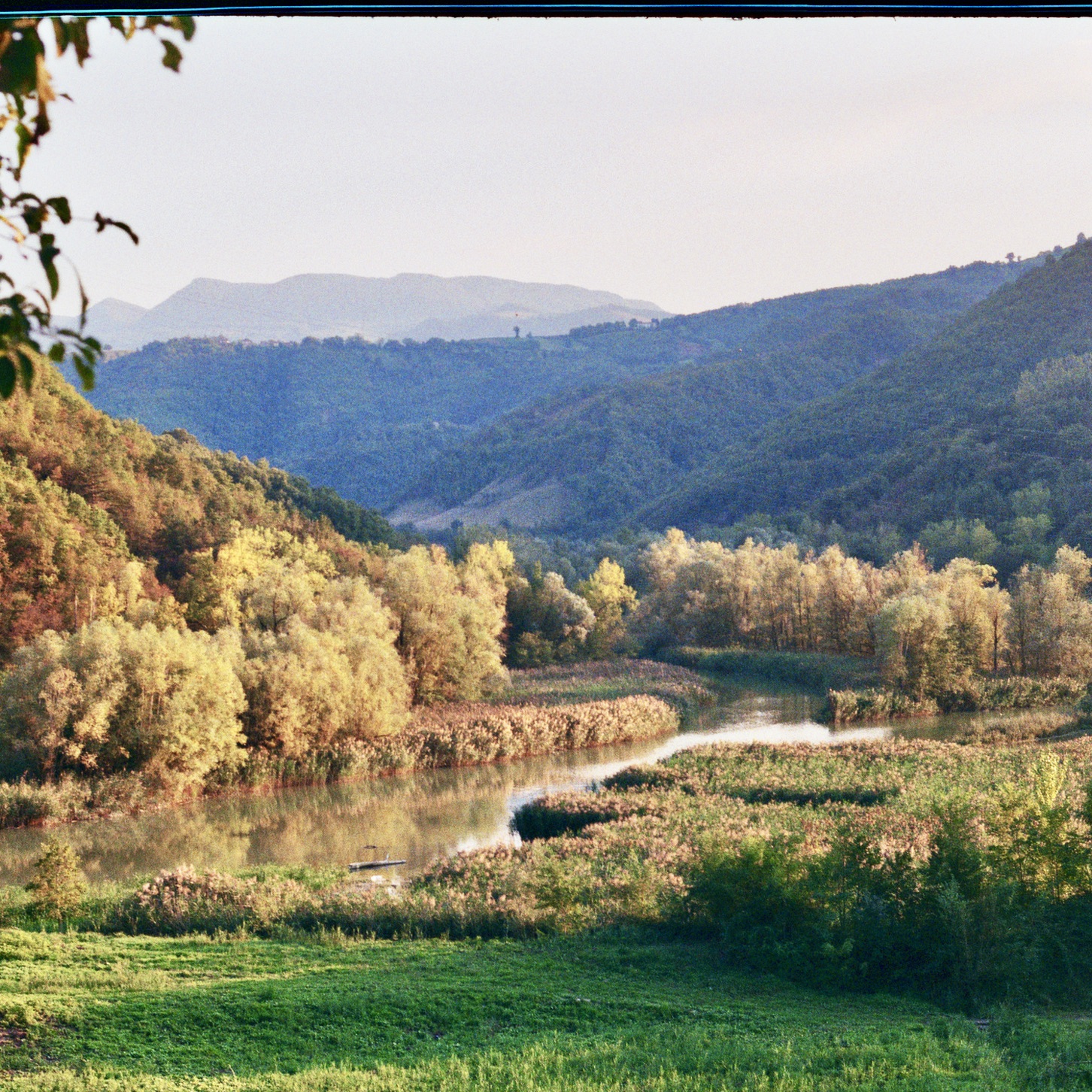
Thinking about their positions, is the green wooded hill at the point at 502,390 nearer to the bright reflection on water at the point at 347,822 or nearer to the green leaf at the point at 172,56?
the bright reflection on water at the point at 347,822

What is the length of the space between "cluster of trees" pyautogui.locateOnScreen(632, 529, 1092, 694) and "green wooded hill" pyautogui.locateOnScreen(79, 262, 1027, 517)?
5292 cm

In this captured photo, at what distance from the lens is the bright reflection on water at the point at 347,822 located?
1912cm

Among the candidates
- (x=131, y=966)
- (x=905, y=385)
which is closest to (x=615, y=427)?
→ (x=905, y=385)

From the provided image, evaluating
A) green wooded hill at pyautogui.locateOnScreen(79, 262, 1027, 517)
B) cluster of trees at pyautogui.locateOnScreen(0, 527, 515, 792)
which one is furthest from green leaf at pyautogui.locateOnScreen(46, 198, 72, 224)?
green wooded hill at pyautogui.locateOnScreen(79, 262, 1027, 517)

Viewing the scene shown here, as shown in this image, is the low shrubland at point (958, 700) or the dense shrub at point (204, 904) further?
the low shrubland at point (958, 700)

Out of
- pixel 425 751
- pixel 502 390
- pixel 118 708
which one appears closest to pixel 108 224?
pixel 118 708

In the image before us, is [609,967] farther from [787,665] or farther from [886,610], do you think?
[787,665]

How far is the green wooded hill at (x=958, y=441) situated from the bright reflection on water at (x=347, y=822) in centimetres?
3286

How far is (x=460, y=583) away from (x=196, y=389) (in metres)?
94.8

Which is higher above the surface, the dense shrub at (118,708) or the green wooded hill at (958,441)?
the green wooded hill at (958,441)

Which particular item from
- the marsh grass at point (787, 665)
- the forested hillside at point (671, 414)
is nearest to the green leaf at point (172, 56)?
the marsh grass at point (787, 665)

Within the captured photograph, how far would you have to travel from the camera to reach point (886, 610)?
3612cm

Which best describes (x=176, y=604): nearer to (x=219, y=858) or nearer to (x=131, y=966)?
(x=219, y=858)

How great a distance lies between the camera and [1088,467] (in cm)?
5941
